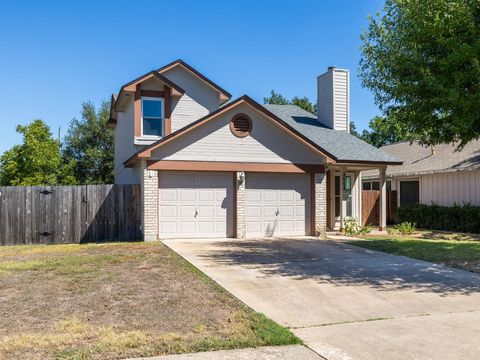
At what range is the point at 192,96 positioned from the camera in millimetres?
19781

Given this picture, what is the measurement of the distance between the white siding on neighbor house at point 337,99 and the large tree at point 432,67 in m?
8.71

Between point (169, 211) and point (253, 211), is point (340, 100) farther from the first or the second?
point (169, 211)

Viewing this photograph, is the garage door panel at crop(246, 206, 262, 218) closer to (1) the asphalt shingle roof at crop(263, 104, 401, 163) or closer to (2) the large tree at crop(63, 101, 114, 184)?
(1) the asphalt shingle roof at crop(263, 104, 401, 163)

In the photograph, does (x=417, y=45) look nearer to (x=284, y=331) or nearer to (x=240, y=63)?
(x=284, y=331)

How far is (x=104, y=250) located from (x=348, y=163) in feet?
33.4

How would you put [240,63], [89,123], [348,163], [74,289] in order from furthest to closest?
[89,123] → [240,63] → [348,163] → [74,289]

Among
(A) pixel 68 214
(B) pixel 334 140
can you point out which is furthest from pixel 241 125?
(A) pixel 68 214

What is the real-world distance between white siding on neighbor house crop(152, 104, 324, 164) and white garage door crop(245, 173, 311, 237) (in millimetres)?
762

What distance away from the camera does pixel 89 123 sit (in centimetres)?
3941

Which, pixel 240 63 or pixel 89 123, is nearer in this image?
pixel 240 63

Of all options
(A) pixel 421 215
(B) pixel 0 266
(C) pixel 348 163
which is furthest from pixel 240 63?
(B) pixel 0 266

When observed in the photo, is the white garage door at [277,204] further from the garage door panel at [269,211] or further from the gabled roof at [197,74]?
the gabled roof at [197,74]

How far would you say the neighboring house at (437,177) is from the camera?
849 inches

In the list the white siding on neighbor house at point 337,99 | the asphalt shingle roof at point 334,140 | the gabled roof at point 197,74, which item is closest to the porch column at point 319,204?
the asphalt shingle roof at point 334,140
